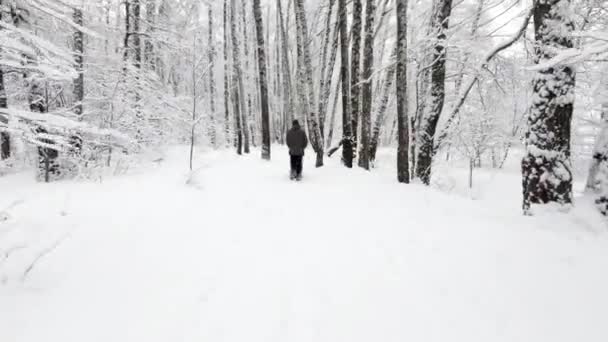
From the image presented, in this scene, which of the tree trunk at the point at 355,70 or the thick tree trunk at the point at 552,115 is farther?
the tree trunk at the point at 355,70

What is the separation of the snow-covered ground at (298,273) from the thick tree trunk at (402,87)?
2.70m

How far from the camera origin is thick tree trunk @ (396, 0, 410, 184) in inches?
299

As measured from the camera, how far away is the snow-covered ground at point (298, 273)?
232 cm

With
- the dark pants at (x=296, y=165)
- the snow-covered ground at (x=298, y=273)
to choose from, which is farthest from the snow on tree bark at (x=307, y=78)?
the snow-covered ground at (x=298, y=273)

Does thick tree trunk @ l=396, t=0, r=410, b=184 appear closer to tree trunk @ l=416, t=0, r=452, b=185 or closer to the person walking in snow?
tree trunk @ l=416, t=0, r=452, b=185

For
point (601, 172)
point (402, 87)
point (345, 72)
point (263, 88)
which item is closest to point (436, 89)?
point (402, 87)

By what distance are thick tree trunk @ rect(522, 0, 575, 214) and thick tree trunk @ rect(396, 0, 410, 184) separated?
10.4ft

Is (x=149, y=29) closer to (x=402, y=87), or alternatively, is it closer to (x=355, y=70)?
(x=355, y=70)

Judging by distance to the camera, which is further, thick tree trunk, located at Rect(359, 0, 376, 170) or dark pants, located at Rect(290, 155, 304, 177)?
thick tree trunk, located at Rect(359, 0, 376, 170)

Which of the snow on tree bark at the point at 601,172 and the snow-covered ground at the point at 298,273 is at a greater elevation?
the snow on tree bark at the point at 601,172

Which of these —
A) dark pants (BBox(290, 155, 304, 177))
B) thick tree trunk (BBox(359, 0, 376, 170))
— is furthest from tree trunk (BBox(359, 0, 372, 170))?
dark pants (BBox(290, 155, 304, 177))

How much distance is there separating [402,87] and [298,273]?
6.05m

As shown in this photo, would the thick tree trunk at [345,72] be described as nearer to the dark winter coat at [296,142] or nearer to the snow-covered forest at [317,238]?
the snow-covered forest at [317,238]

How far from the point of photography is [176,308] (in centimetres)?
255
